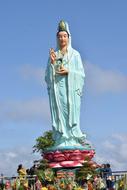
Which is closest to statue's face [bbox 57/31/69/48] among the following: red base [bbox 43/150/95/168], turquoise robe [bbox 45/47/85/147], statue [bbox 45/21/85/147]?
A: statue [bbox 45/21/85/147]

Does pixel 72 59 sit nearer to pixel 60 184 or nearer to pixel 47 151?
pixel 47 151

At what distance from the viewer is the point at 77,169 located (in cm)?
1759

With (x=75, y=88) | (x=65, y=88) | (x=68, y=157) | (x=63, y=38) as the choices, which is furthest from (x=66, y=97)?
(x=68, y=157)

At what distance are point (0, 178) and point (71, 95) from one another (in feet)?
17.1

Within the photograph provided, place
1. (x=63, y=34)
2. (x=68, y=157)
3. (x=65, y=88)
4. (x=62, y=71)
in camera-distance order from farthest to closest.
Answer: (x=63, y=34)
(x=65, y=88)
(x=62, y=71)
(x=68, y=157)

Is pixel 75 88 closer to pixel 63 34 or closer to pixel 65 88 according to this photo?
pixel 65 88

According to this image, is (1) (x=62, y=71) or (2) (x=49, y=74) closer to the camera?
(1) (x=62, y=71)

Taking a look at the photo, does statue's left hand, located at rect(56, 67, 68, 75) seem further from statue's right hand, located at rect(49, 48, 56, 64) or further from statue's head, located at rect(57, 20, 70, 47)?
statue's head, located at rect(57, 20, 70, 47)

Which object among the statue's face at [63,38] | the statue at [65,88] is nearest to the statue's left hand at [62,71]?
the statue at [65,88]

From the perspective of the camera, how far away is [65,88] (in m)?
19.4

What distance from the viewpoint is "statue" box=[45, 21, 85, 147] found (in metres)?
19.1

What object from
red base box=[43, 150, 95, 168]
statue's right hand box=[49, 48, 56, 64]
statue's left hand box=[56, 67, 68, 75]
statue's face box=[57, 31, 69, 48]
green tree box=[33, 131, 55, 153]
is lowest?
red base box=[43, 150, 95, 168]

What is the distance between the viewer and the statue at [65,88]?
752 inches

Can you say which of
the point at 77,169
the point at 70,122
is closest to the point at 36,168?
the point at 77,169
